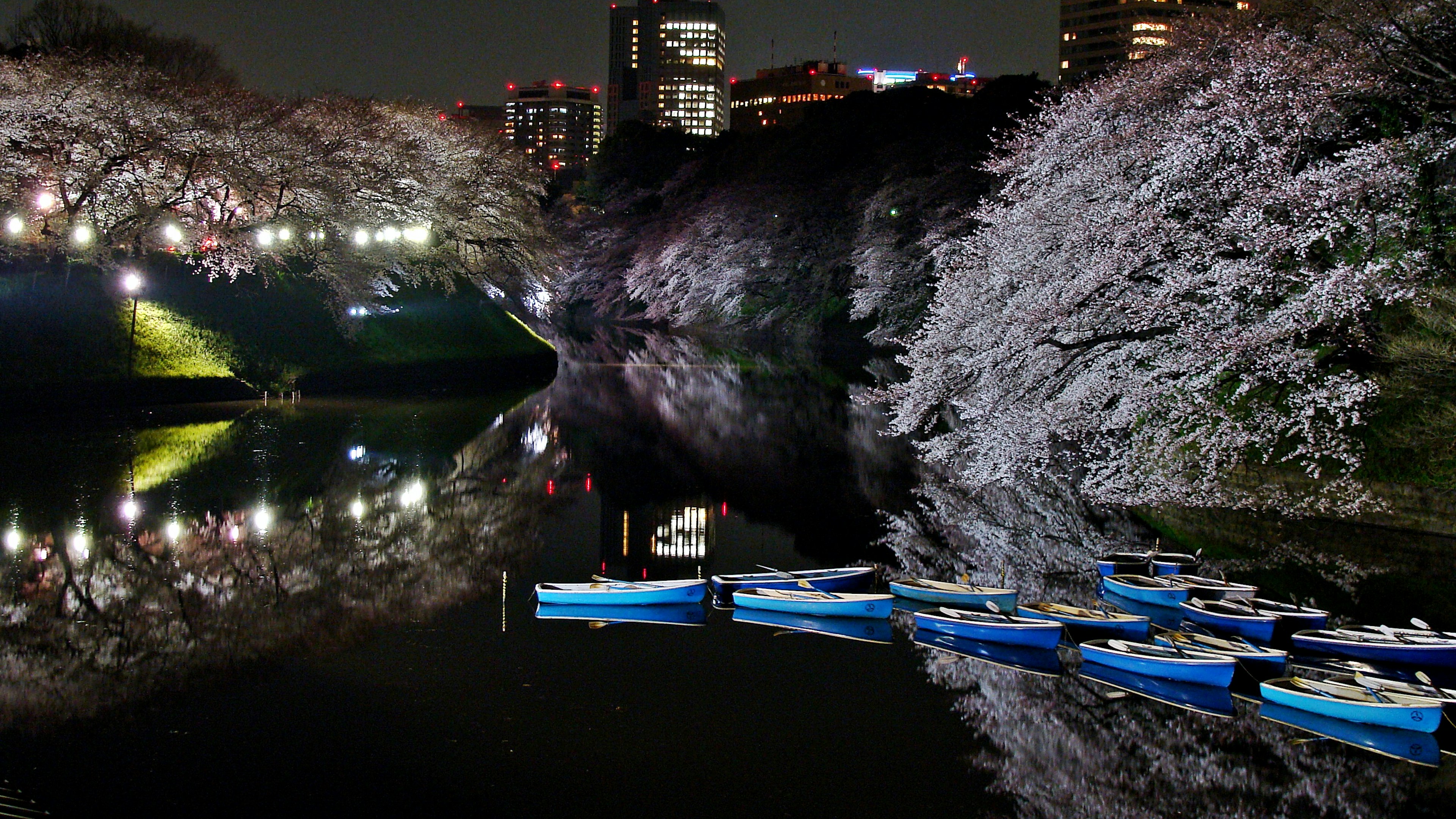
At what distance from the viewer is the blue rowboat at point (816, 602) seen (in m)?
12.1

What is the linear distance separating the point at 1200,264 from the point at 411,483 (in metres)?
13.7

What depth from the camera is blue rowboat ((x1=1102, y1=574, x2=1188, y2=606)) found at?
12297 millimetres

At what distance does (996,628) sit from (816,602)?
2112 millimetres

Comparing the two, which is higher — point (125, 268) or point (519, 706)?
point (125, 268)

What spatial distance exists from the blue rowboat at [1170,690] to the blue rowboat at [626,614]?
434cm

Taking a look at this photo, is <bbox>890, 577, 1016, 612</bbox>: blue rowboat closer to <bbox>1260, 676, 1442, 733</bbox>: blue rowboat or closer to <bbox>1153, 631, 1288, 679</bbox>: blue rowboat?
<bbox>1153, 631, 1288, 679</bbox>: blue rowboat

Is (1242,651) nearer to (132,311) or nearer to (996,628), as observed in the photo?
(996,628)

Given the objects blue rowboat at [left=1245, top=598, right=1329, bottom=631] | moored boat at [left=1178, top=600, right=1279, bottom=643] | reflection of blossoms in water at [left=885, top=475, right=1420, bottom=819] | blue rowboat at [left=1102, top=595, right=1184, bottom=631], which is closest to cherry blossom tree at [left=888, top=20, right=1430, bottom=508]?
blue rowboat at [left=1102, top=595, right=1184, bottom=631]

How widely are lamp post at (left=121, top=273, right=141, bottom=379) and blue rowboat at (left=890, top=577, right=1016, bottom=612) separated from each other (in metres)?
22.5

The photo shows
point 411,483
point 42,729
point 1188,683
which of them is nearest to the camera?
point 42,729

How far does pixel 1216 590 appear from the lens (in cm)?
1231

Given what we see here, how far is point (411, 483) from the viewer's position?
61.7 ft

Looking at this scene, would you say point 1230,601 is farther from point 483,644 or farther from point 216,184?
point 216,184

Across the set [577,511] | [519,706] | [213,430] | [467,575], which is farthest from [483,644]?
[213,430]
